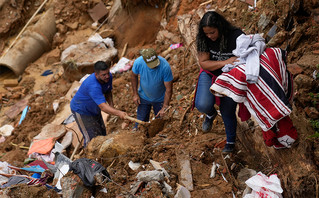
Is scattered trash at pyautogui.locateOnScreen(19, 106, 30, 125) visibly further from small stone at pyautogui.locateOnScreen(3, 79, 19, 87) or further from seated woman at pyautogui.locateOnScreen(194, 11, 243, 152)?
seated woman at pyautogui.locateOnScreen(194, 11, 243, 152)

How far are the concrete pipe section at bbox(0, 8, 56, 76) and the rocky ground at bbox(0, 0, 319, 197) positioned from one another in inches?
11.8

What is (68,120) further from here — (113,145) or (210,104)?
(210,104)

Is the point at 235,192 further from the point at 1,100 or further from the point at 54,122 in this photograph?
the point at 1,100

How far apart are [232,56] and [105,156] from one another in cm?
228

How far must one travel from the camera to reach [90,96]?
4691mm

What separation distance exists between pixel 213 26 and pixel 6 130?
21.5 ft

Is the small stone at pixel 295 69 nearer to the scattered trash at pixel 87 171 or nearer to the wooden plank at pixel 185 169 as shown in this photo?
the wooden plank at pixel 185 169

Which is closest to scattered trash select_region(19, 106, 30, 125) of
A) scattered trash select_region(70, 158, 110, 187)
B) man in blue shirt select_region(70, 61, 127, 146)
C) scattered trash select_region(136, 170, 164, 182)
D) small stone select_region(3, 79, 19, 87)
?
small stone select_region(3, 79, 19, 87)

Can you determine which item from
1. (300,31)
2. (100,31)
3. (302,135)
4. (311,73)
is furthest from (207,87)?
(100,31)

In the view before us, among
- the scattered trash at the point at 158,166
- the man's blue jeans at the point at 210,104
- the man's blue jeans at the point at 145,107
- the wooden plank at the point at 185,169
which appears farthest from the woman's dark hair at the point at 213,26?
the man's blue jeans at the point at 145,107

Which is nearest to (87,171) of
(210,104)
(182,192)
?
(182,192)

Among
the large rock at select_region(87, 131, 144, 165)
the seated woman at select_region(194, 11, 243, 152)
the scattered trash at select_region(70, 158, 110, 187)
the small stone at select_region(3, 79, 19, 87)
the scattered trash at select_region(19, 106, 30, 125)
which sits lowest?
the scattered trash at select_region(19, 106, 30, 125)

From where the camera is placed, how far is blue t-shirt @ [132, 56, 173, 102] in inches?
184

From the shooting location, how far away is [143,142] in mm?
4312
